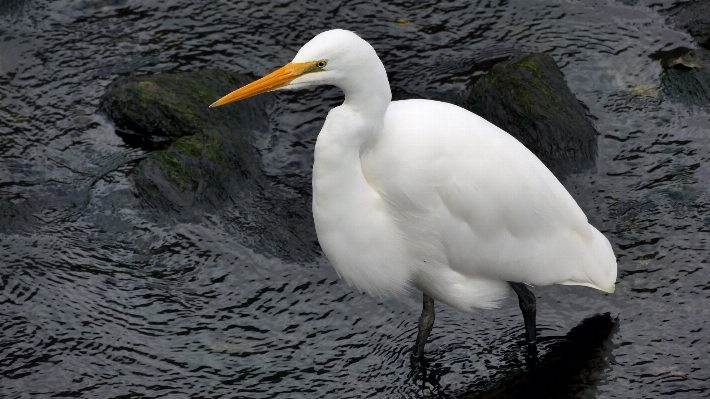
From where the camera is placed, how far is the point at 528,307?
427cm

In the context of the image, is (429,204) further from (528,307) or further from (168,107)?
(168,107)

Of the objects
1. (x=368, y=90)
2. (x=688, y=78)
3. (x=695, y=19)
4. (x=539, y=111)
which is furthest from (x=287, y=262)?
(x=695, y=19)

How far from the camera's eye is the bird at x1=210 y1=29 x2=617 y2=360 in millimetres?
3664

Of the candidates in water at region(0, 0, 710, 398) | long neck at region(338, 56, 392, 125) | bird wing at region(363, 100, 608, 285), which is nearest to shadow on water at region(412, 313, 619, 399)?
water at region(0, 0, 710, 398)

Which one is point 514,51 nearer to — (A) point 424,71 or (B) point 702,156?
(A) point 424,71

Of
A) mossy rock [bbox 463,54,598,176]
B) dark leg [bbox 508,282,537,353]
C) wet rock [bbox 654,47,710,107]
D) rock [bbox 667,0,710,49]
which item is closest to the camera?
dark leg [bbox 508,282,537,353]

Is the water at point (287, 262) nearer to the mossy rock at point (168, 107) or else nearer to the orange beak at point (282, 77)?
the mossy rock at point (168, 107)

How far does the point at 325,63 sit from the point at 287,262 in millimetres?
1552

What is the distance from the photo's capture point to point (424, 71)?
19.6 ft

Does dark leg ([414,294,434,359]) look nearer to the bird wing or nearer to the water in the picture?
the water

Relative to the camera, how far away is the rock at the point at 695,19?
602 centimetres

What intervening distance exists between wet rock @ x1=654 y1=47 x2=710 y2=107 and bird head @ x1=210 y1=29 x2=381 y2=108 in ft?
9.28

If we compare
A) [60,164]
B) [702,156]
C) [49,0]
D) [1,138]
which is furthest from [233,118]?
[702,156]

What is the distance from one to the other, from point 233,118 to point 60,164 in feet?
3.43
